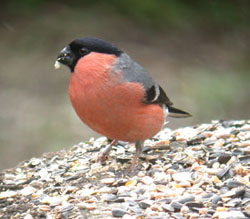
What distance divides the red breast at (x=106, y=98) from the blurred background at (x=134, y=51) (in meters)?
4.35

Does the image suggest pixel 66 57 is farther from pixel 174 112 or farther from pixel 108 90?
pixel 174 112

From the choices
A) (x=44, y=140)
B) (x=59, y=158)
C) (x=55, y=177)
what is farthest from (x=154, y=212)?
(x=44, y=140)

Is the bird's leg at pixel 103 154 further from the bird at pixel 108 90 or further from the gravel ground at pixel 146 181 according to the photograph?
the bird at pixel 108 90

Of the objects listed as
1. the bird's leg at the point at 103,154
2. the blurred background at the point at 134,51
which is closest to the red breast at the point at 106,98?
the bird's leg at the point at 103,154

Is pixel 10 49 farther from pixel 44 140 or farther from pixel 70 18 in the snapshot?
pixel 44 140

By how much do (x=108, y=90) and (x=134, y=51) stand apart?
6.40m

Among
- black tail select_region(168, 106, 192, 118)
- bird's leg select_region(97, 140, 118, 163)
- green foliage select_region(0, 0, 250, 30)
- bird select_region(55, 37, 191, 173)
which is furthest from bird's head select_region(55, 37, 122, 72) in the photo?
green foliage select_region(0, 0, 250, 30)

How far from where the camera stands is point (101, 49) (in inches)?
181

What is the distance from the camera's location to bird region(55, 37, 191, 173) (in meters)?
4.48

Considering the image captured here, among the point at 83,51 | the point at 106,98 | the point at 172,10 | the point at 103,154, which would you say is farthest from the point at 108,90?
the point at 172,10

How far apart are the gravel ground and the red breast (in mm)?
374

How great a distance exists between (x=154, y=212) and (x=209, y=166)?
885mm

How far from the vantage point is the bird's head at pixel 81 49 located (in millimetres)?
4570

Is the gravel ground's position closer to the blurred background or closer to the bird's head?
the bird's head
